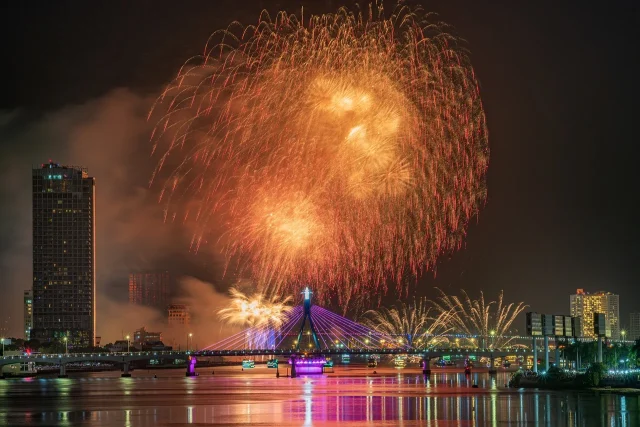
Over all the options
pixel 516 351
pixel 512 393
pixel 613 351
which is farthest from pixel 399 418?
pixel 516 351

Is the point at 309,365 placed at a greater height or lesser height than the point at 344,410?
lesser

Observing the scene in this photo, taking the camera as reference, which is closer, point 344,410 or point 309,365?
point 344,410

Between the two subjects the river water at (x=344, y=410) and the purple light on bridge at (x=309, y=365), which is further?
the purple light on bridge at (x=309, y=365)

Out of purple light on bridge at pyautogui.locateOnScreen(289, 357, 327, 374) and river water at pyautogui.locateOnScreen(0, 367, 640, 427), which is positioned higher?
river water at pyautogui.locateOnScreen(0, 367, 640, 427)

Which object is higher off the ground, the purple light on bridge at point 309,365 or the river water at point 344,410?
the river water at point 344,410

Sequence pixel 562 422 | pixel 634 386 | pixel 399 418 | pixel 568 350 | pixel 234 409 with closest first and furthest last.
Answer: pixel 562 422
pixel 399 418
pixel 234 409
pixel 634 386
pixel 568 350

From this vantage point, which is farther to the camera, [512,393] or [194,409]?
[512,393]

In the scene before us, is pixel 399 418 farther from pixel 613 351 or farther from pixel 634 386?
pixel 613 351

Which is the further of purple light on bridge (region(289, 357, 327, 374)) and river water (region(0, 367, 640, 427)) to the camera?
purple light on bridge (region(289, 357, 327, 374))
